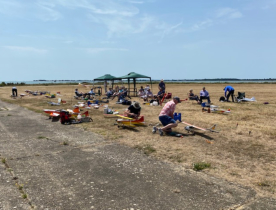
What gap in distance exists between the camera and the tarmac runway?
3.56 metres

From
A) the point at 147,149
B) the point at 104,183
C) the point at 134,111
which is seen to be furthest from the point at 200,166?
the point at 134,111

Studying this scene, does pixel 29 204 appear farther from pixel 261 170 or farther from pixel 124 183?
pixel 261 170

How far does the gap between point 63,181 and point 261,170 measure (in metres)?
3.97

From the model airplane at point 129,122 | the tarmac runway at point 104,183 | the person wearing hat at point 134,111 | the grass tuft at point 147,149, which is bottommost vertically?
the tarmac runway at point 104,183

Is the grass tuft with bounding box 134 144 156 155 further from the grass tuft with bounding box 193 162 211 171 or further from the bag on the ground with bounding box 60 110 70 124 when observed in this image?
the bag on the ground with bounding box 60 110 70 124

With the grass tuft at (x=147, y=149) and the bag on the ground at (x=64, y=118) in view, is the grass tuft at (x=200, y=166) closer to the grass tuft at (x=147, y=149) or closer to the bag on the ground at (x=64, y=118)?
the grass tuft at (x=147, y=149)

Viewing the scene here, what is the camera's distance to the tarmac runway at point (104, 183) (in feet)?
11.7

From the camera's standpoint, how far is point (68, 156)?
5.77 metres

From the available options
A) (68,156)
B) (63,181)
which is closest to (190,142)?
(68,156)

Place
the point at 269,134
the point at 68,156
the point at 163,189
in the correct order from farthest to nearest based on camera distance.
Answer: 1. the point at 269,134
2. the point at 68,156
3. the point at 163,189

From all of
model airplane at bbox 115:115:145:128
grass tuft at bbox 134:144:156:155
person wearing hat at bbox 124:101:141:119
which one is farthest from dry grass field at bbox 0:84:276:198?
person wearing hat at bbox 124:101:141:119

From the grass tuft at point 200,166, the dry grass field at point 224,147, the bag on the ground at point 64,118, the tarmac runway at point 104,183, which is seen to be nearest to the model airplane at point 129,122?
the dry grass field at point 224,147

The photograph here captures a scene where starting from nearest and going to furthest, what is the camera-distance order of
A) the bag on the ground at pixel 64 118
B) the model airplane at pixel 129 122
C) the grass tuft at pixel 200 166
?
the grass tuft at pixel 200 166
the model airplane at pixel 129 122
the bag on the ground at pixel 64 118

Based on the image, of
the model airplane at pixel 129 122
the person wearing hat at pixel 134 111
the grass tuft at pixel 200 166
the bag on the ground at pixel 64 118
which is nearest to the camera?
the grass tuft at pixel 200 166
